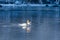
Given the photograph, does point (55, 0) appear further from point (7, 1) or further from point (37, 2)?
point (7, 1)

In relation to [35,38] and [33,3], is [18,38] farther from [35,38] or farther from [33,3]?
[33,3]

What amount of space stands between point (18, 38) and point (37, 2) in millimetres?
36193

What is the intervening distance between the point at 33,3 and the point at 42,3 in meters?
→ 1.61

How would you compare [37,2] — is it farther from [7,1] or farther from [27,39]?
[27,39]

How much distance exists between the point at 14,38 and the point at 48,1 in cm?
3664

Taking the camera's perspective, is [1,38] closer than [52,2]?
Yes

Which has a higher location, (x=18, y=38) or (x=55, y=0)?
(x=18, y=38)

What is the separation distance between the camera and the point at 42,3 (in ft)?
155

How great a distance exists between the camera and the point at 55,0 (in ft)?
162

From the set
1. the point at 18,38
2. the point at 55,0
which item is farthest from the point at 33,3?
the point at 18,38

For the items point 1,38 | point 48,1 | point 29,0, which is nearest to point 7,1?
point 29,0

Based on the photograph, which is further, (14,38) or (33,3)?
(33,3)

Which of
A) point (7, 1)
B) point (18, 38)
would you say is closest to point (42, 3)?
point (7, 1)

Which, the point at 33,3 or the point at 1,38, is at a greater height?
the point at 1,38
